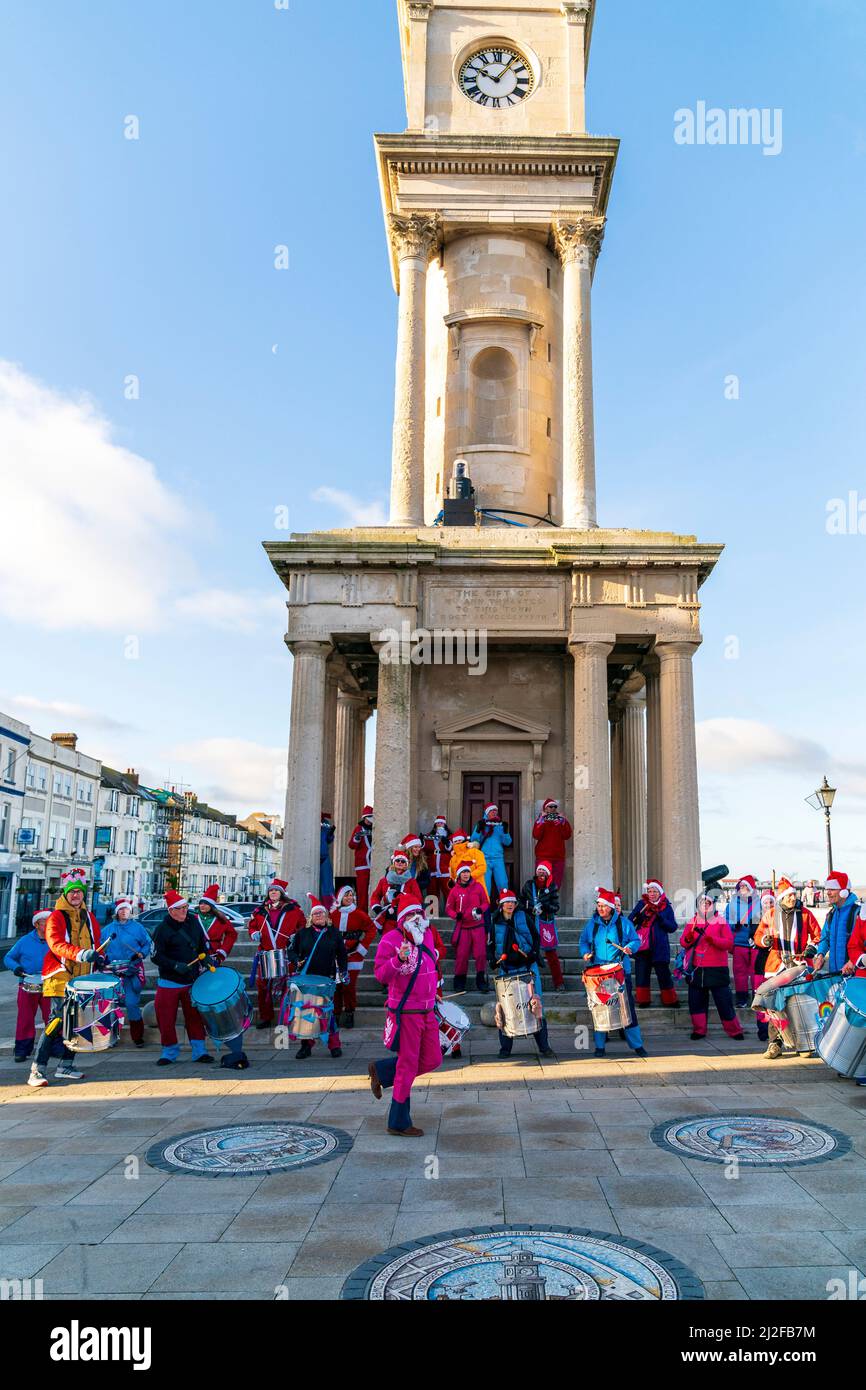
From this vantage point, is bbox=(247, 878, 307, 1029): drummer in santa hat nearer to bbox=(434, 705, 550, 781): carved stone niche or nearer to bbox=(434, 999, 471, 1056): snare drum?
bbox=(434, 999, 471, 1056): snare drum

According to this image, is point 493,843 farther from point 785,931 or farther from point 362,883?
point 785,931

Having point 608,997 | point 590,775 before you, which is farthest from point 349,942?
point 590,775

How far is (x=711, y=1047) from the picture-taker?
12000mm

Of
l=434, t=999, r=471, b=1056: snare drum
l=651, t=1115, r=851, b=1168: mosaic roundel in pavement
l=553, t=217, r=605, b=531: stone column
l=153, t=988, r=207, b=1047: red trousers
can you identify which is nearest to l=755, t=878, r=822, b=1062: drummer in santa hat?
l=651, t=1115, r=851, b=1168: mosaic roundel in pavement

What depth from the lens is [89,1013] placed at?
1041 centimetres

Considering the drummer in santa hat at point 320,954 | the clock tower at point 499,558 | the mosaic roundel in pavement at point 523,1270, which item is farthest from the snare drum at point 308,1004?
the clock tower at point 499,558

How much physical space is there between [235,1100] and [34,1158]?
2299mm

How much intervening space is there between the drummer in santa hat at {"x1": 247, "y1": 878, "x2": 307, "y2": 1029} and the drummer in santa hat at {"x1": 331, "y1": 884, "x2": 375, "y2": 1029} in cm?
55

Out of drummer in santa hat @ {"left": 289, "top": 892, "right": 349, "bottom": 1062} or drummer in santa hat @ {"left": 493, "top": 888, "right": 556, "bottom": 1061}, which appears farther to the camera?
drummer in santa hat @ {"left": 289, "top": 892, "right": 349, "bottom": 1062}

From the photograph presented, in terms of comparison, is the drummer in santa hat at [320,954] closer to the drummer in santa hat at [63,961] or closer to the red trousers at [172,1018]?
the red trousers at [172,1018]

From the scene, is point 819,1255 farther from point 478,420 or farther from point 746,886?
point 478,420

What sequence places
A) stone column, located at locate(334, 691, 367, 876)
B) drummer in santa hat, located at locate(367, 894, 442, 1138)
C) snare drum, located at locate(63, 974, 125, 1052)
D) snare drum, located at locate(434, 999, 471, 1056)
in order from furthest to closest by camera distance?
stone column, located at locate(334, 691, 367, 876) < snare drum, located at locate(63, 974, 125, 1052) < snare drum, located at locate(434, 999, 471, 1056) < drummer in santa hat, located at locate(367, 894, 442, 1138)

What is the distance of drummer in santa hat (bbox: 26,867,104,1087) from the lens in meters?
10.8
